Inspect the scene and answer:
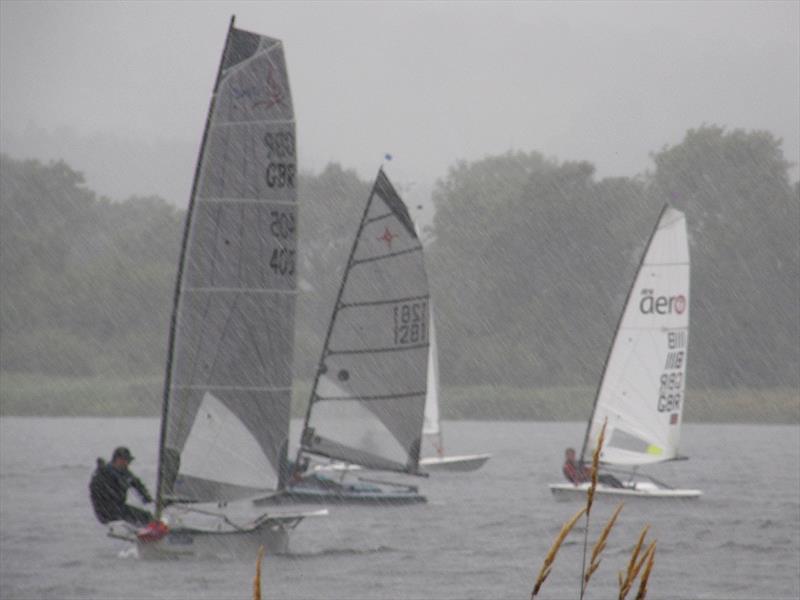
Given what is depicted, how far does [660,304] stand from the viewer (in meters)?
35.8

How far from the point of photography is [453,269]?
4013 inches

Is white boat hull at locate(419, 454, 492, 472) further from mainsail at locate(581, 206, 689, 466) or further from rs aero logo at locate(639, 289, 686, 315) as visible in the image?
rs aero logo at locate(639, 289, 686, 315)

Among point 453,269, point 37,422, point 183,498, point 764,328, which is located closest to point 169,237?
point 453,269

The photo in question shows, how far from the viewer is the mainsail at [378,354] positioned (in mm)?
30812

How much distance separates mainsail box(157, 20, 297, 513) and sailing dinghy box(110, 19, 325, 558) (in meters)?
0.01

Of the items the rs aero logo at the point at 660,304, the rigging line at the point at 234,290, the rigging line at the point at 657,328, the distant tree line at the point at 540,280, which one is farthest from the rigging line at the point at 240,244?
the distant tree line at the point at 540,280

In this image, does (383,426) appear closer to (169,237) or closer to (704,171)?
(704,171)

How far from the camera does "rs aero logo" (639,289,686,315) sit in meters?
35.7

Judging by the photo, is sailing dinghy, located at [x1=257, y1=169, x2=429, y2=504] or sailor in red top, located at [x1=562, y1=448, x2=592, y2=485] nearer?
sailing dinghy, located at [x1=257, y1=169, x2=429, y2=504]

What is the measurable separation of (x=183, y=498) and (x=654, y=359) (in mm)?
13496

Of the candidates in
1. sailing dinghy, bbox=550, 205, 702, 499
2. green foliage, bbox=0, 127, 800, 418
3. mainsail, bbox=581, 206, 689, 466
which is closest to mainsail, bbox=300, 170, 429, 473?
sailing dinghy, bbox=550, 205, 702, 499

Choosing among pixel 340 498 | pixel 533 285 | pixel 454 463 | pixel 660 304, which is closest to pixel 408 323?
pixel 340 498

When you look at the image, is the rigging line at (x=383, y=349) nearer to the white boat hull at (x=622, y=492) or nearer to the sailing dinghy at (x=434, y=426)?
the white boat hull at (x=622, y=492)

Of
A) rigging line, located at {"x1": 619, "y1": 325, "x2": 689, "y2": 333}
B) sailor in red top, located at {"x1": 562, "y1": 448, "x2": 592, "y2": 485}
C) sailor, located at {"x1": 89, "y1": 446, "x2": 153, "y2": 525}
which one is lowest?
sailor in red top, located at {"x1": 562, "y1": 448, "x2": 592, "y2": 485}
